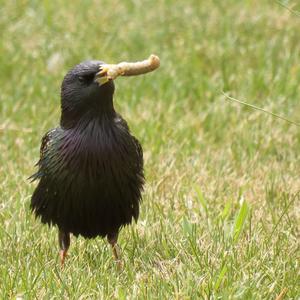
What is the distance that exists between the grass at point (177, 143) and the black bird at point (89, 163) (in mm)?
250

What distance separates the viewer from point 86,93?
183 inches

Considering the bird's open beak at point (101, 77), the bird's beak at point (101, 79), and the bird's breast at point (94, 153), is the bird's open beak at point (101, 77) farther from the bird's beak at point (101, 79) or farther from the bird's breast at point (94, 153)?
the bird's breast at point (94, 153)

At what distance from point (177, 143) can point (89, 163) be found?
224 cm

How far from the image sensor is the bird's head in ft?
15.1

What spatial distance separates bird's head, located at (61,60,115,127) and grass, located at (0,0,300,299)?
2.32 ft

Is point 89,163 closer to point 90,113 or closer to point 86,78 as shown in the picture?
point 90,113

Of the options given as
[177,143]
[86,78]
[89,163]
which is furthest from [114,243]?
[177,143]

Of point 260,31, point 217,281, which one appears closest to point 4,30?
point 260,31

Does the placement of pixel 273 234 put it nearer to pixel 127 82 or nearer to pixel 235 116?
pixel 235 116

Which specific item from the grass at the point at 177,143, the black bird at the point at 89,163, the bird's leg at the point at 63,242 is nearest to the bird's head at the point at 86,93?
the black bird at the point at 89,163

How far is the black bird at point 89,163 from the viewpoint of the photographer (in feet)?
15.2

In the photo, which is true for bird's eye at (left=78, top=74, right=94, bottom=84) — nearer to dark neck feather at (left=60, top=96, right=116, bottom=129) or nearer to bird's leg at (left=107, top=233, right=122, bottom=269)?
dark neck feather at (left=60, top=96, right=116, bottom=129)

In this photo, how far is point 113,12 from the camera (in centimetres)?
903

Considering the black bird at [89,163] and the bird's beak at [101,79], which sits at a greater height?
the bird's beak at [101,79]
